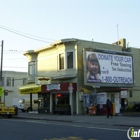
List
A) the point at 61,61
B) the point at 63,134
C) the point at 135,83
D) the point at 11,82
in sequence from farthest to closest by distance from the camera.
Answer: the point at 11,82 → the point at 135,83 → the point at 61,61 → the point at 63,134

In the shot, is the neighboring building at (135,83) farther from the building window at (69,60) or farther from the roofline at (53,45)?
the roofline at (53,45)

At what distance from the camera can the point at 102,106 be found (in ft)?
104

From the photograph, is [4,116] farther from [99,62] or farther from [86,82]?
[99,62]

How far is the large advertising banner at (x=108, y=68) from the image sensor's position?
32875 millimetres

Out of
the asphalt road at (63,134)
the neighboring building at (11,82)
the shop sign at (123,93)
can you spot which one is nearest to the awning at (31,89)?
the shop sign at (123,93)

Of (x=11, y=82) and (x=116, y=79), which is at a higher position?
(x=11, y=82)

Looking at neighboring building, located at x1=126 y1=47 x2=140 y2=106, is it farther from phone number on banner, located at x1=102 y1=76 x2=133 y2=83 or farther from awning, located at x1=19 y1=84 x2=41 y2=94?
awning, located at x1=19 y1=84 x2=41 y2=94

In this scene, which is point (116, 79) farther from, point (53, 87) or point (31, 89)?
point (31, 89)

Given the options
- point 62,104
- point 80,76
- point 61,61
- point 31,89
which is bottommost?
point 62,104

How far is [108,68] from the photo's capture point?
34.3 m

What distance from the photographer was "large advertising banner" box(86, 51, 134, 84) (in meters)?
32.9

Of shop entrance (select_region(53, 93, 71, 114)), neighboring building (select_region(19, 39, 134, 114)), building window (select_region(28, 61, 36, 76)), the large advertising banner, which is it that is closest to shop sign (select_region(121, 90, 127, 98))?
neighboring building (select_region(19, 39, 134, 114))

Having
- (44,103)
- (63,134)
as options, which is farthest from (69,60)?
(63,134)

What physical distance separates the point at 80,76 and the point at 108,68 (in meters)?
3.38
